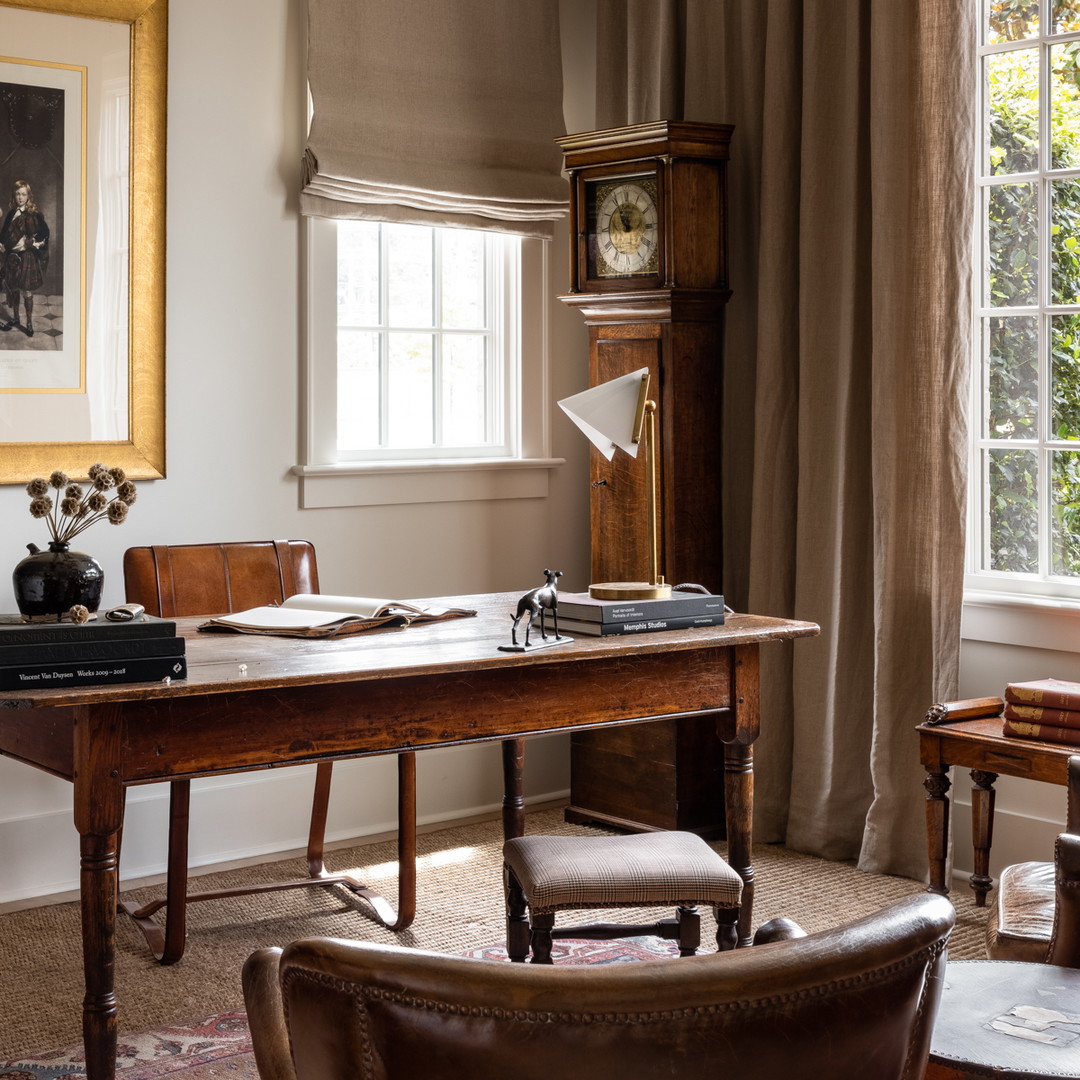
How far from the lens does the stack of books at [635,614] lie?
2799 millimetres

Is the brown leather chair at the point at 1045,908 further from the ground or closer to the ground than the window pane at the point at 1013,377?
closer to the ground

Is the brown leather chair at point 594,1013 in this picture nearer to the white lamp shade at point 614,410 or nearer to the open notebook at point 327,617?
the open notebook at point 327,617

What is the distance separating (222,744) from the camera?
232 cm

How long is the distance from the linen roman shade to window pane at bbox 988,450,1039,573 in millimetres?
1703

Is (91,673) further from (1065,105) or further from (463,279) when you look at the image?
(1065,105)

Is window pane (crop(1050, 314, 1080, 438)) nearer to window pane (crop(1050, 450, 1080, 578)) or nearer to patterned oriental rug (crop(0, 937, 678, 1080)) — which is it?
window pane (crop(1050, 450, 1080, 578))

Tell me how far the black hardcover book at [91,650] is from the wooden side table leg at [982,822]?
212 centimetres

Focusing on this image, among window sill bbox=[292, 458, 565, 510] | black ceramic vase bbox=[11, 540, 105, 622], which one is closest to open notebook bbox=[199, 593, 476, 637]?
black ceramic vase bbox=[11, 540, 105, 622]

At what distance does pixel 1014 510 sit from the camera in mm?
3840

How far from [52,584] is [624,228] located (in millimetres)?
2315

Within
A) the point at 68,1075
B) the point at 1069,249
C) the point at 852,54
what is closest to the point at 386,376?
the point at 852,54

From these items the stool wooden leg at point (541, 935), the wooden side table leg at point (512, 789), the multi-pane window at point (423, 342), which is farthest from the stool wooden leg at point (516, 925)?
the multi-pane window at point (423, 342)

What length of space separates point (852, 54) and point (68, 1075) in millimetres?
3210

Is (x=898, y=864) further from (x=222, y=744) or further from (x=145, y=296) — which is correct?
(x=145, y=296)
